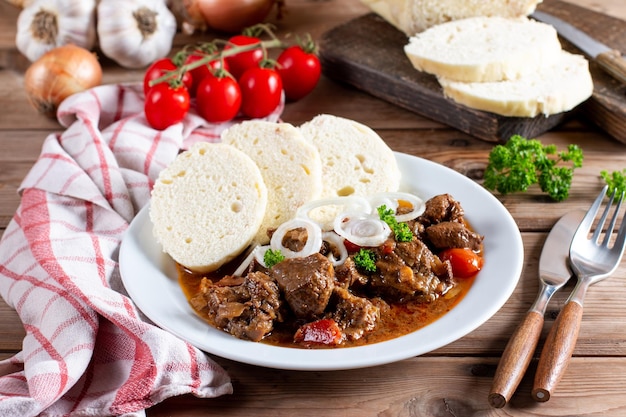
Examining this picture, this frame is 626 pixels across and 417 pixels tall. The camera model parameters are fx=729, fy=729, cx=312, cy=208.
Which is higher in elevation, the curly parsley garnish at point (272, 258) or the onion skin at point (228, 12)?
the curly parsley garnish at point (272, 258)

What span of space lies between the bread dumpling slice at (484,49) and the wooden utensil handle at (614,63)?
332mm

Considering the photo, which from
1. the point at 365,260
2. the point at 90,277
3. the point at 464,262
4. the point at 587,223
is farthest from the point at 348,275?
the point at 587,223

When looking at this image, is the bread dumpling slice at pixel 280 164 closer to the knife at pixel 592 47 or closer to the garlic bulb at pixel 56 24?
the garlic bulb at pixel 56 24

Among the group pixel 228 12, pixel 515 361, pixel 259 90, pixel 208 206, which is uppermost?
pixel 515 361

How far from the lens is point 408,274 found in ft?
11.3

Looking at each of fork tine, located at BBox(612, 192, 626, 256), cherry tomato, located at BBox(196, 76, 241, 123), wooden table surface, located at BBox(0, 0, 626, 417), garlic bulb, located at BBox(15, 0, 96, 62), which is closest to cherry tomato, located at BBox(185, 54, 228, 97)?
cherry tomato, located at BBox(196, 76, 241, 123)

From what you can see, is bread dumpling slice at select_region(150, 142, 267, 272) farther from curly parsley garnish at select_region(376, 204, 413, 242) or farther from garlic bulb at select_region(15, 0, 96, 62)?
garlic bulb at select_region(15, 0, 96, 62)

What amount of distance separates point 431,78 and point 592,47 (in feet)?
4.40

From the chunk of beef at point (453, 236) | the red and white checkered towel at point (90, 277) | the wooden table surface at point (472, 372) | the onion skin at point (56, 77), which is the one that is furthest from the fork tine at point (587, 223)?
the onion skin at point (56, 77)

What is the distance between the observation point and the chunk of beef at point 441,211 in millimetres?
3885

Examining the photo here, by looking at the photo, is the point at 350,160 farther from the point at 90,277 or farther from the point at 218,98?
the point at 90,277

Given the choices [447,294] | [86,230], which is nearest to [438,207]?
[447,294]

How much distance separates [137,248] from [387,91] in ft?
8.84

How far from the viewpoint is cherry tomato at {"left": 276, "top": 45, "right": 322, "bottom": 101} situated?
573 cm
